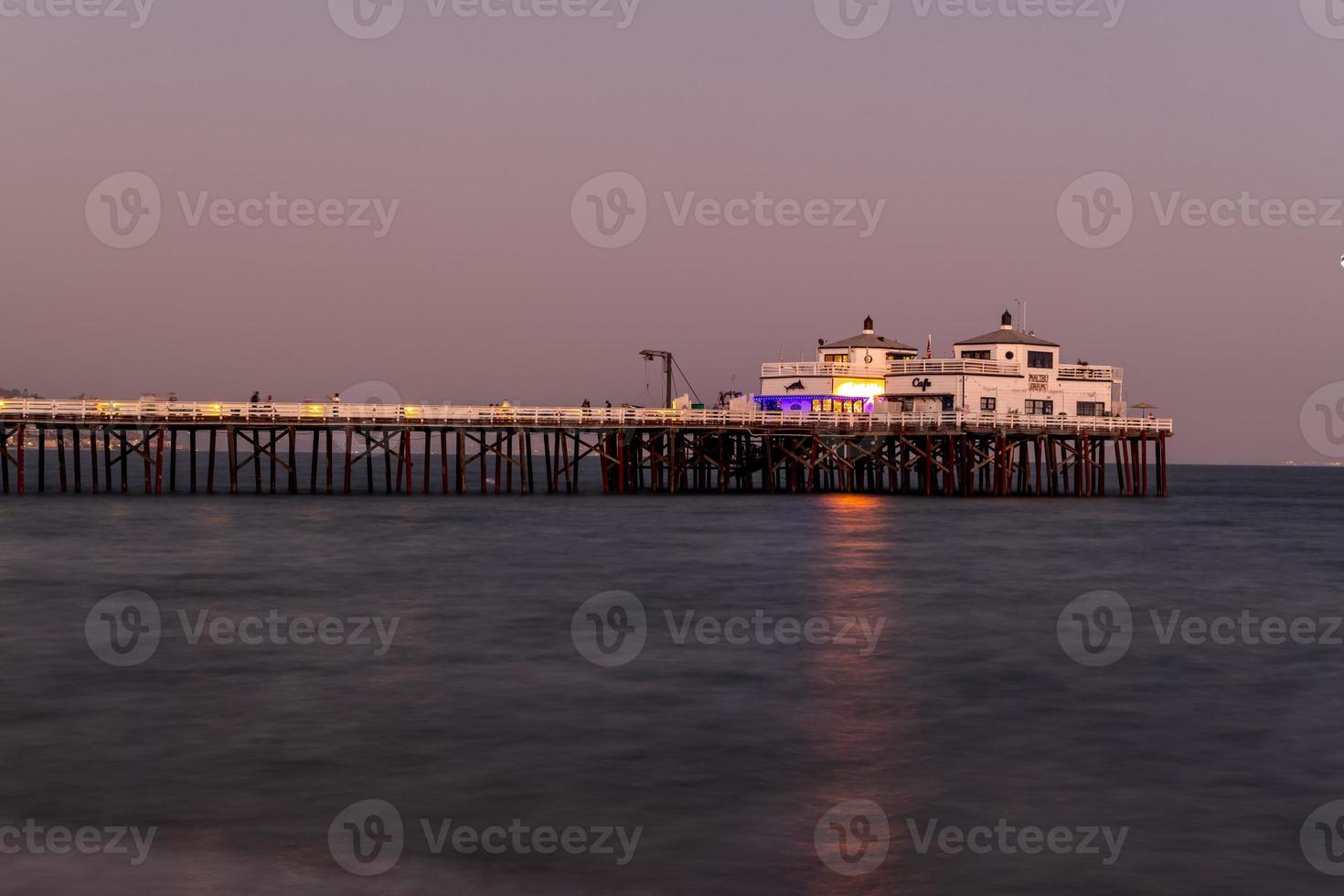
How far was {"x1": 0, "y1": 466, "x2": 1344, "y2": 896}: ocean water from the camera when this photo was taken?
15.7 meters

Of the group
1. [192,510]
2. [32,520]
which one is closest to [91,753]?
[32,520]

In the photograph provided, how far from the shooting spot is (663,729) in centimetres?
2234

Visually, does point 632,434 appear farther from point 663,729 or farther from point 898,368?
point 663,729

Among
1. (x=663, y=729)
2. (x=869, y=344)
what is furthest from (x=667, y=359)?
(x=663, y=729)

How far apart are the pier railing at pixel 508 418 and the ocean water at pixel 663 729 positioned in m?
21.8

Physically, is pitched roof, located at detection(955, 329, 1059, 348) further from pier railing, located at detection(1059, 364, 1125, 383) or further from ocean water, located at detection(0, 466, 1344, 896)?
ocean water, located at detection(0, 466, 1344, 896)

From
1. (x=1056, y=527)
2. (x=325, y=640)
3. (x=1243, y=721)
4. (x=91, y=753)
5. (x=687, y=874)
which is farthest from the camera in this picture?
(x=1056, y=527)

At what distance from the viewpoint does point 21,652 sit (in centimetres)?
2822

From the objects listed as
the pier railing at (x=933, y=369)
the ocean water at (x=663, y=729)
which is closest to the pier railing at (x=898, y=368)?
the pier railing at (x=933, y=369)

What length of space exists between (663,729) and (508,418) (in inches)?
2019

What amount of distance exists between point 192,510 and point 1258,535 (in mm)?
53840

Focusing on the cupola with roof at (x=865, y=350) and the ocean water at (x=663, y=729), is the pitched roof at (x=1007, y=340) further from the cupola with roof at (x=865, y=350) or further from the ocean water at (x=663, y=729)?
the ocean water at (x=663, y=729)

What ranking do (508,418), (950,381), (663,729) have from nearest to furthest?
(663,729) < (508,418) < (950,381)

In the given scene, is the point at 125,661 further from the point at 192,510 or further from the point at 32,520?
the point at 192,510
